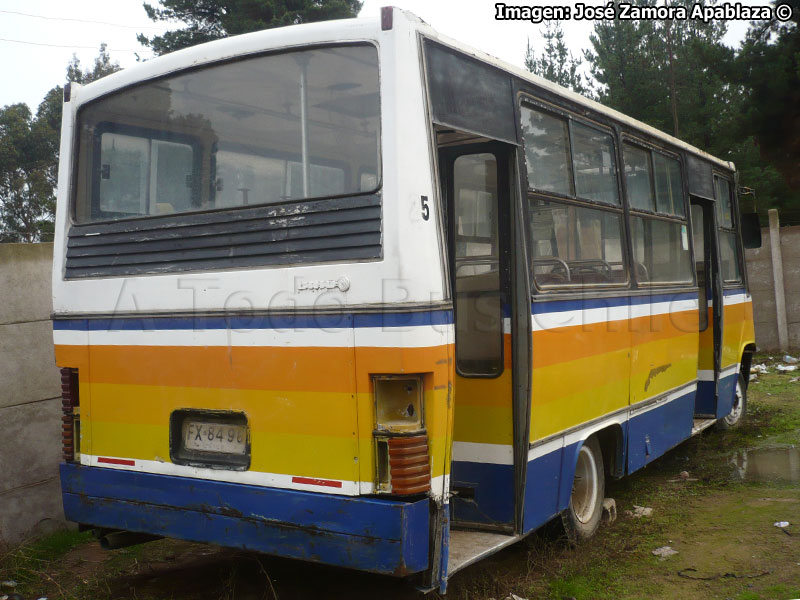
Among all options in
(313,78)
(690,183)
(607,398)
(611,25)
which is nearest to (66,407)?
(313,78)

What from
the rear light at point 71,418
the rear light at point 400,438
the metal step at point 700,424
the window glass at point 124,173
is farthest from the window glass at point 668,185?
the rear light at point 71,418

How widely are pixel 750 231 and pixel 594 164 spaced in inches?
170

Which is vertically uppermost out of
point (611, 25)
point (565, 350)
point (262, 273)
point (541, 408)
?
point (611, 25)

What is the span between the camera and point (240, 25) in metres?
26.1

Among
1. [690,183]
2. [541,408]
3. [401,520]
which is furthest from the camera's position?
[690,183]

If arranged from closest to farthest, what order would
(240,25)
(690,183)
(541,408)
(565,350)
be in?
(541,408), (565,350), (690,183), (240,25)

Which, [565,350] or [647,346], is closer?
[565,350]

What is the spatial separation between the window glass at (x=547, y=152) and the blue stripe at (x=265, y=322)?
1296 millimetres

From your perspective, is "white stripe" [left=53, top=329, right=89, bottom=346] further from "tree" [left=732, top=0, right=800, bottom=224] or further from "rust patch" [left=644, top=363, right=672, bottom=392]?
"tree" [left=732, top=0, right=800, bottom=224]

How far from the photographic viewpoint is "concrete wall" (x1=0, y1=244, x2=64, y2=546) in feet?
18.1

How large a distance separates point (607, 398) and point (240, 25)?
23.7m

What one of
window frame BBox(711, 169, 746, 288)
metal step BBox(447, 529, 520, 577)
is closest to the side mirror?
window frame BBox(711, 169, 746, 288)

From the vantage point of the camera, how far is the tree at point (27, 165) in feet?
122

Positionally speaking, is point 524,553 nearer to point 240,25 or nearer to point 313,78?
point 313,78
